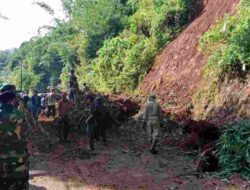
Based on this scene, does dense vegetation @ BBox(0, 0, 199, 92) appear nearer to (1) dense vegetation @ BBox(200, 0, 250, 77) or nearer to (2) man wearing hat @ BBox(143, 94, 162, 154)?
(1) dense vegetation @ BBox(200, 0, 250, 77)

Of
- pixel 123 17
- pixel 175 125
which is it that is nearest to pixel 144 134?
pixel 175 125

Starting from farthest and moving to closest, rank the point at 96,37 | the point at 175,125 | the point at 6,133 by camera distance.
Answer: the point at 96,37 < the point at 175,125 < the point at 6,133

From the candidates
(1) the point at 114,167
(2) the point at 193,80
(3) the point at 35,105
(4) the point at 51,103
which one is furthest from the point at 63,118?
(2) the point at 193,80

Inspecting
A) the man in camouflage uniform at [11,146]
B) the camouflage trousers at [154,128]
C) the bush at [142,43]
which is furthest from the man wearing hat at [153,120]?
the bush at [142,43]

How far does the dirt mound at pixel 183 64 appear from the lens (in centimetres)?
2055

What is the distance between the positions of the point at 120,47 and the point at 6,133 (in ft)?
73.0

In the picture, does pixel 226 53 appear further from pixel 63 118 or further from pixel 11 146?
pixel 11 146

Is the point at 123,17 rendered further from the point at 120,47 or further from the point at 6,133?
the point at 6,133

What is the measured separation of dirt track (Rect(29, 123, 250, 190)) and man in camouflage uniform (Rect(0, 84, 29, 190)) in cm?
379

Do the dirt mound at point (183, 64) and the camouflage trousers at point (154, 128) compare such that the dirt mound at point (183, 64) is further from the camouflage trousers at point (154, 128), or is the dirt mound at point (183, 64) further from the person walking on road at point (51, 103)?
the camouflage trousers at point (154, 128)

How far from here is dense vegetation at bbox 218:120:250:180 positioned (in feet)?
36.2

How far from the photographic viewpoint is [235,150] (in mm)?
11656

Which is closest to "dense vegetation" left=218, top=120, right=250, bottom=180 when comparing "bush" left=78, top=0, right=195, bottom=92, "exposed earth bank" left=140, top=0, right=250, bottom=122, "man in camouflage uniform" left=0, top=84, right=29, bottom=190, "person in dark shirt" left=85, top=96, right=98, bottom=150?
"exposed earth bank" left=140, top=0, right=250, bottom=122

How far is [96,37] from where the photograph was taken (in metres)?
37.8
